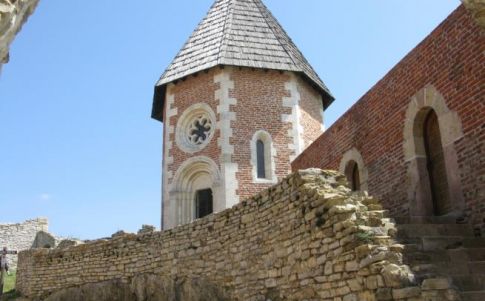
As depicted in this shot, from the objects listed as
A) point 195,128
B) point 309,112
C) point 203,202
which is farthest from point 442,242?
point 195,128

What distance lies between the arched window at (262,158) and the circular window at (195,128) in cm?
149

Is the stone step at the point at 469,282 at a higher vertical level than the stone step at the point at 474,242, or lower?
lower

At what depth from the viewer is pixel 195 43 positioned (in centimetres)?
1842

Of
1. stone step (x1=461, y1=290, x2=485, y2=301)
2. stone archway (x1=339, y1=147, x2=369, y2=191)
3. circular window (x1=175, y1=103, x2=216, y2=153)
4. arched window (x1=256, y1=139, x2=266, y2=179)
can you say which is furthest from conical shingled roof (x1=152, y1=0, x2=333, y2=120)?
stone step (x1=461, y1=290, x2=485, y2=301)

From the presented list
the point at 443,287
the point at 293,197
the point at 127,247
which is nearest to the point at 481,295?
the point at 443,287

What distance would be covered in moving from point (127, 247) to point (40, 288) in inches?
177

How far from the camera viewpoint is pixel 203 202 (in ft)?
54.5

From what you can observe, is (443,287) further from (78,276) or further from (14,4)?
(78,276)

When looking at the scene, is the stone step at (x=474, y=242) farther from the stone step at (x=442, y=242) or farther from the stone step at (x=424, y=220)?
the stone step at (x=424, y=220)

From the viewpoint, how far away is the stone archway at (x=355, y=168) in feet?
34.4

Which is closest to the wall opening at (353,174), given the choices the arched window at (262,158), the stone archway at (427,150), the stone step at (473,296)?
the stone archway at (427,150)

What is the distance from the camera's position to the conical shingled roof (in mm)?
16750

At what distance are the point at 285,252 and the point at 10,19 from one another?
5.85 m

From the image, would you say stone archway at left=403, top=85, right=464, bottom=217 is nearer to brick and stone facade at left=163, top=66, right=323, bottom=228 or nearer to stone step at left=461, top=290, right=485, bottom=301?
stone step at left=461, top=290, right=485, bottom=301
